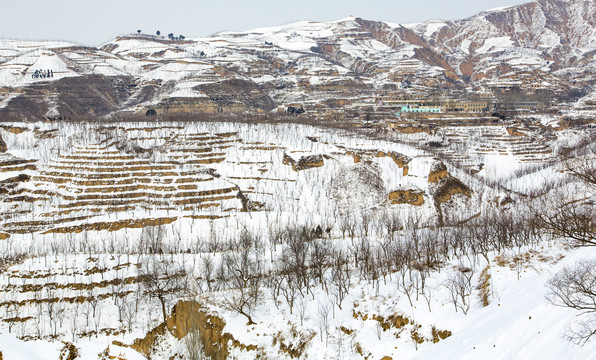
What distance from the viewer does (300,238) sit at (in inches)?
1772

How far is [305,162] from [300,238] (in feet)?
108

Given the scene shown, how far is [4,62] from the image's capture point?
193 metres

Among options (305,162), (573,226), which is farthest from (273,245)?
(305,162)

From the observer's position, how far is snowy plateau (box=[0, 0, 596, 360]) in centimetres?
2625

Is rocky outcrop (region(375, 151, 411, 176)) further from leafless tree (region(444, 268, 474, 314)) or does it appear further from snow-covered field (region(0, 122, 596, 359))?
leafless tree (region(444, 268, 474, 314))

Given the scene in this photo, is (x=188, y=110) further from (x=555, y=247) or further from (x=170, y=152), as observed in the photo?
(x=555, y=247)

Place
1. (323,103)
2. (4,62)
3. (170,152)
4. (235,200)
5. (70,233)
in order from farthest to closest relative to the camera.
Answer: (4,62)
(323,103)
(170,152)
(235,200)
(70,233)

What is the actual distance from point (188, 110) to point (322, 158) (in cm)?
8292

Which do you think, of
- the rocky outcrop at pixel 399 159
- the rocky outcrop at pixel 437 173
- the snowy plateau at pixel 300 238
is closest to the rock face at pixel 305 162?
the snowy plateau at pixel 300 238

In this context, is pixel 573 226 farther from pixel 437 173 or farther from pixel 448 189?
pixel 437 173

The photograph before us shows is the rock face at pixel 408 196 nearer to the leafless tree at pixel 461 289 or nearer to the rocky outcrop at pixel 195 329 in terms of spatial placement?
the leafless tree at pixel 461 289

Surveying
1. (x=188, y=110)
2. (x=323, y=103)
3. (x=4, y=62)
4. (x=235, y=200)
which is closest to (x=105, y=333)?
(x=235, y=200)

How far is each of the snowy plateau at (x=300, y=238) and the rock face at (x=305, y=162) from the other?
0.92 feet

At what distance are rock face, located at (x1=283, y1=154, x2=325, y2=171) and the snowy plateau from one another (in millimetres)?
281
